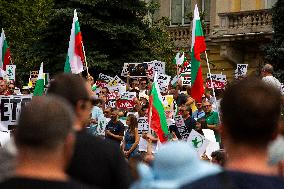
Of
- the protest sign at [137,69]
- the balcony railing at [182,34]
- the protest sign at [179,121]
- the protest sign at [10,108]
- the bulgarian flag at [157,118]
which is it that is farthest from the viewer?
the balcony railing at [182,34]

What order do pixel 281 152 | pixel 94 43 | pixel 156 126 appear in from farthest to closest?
pixel 94 43 < pixel 156 126 < pixel 281 152

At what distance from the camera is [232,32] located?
1118 inches

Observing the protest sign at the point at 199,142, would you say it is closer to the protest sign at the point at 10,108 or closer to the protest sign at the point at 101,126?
the protest sign at the point at 10,108

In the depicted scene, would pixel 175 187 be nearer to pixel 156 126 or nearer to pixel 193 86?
pixel 156 126

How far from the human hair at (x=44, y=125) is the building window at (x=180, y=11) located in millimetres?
28075

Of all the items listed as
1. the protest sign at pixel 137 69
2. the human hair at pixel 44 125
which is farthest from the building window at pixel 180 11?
the human hair at pixel 44 125

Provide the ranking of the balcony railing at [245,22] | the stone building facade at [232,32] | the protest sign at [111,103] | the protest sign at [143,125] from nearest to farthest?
the protest sign at [143,125] → the protest sign at [111,103] → the balcony railing at [245,22] → the stone building facade at [232,32]

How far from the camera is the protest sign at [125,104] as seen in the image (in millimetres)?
17234

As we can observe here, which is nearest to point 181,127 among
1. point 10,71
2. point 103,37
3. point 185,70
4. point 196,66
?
point 196,66

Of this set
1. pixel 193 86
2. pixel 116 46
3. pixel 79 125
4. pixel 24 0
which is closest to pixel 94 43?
pixel 116 46

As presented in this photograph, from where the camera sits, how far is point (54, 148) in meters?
3.37

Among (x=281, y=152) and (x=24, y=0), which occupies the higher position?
(x=24, y=0)

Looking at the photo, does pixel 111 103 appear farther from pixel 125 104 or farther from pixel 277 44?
pixel 277 44

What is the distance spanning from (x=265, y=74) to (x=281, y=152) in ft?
29.3
